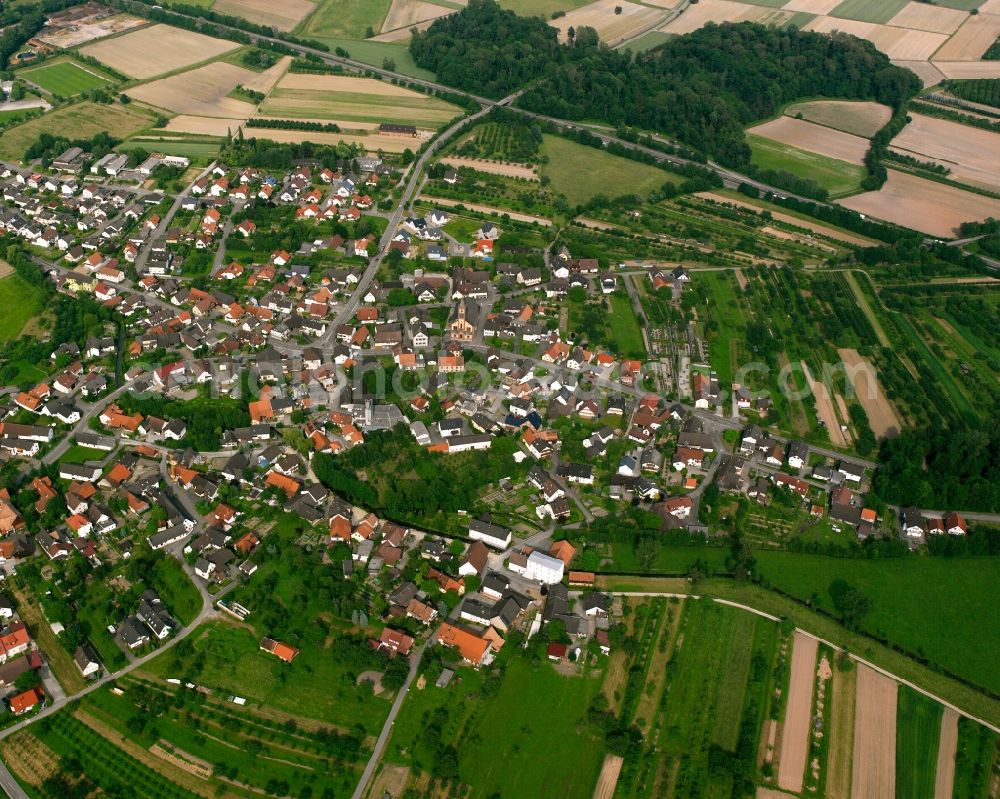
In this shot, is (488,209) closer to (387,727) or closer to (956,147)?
(387,727)

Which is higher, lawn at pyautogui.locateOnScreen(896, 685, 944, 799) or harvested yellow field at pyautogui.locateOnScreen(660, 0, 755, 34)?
harvested yellow field at pyautogui.locateOnScreen(660, 0, 755, 34)

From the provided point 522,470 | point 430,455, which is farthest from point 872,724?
point 430,455

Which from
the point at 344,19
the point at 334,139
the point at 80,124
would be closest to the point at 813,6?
the point at 344,19

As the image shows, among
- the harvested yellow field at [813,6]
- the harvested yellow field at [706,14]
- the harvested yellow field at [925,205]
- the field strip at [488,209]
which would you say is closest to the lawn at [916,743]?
the field strip at [488,209]

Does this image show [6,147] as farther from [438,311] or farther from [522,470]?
[522,470]

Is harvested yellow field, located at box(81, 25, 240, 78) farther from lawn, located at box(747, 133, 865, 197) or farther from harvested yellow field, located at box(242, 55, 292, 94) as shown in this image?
lawn, located at box(747, 133, 865, 197)

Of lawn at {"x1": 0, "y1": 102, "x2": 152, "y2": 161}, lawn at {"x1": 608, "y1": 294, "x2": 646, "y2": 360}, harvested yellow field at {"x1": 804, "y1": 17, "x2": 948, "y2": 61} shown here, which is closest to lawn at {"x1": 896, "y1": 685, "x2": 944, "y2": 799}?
lawn at {"x1": 608, "y1": 294, "x2": 646, "y2": 360}

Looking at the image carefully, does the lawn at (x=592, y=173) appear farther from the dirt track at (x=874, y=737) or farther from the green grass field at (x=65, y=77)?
the dirt track at (x=874, y=737)
